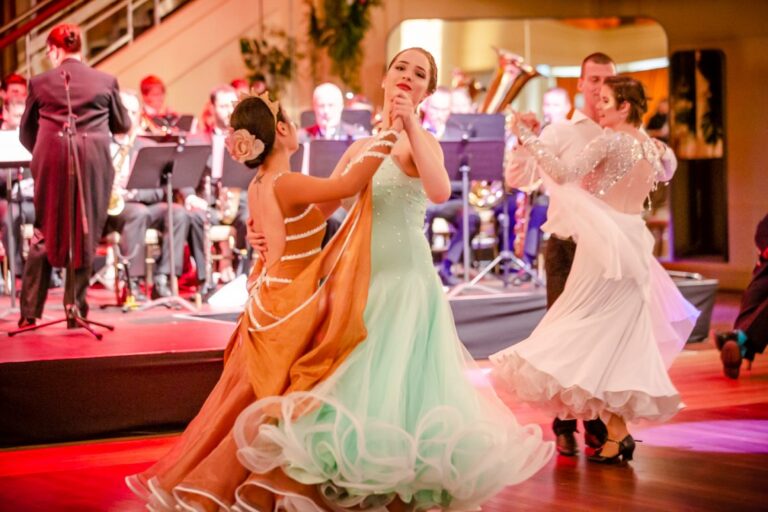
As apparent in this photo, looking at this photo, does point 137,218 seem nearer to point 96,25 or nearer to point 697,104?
point 96,25

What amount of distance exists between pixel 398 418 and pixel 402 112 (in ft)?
3.28

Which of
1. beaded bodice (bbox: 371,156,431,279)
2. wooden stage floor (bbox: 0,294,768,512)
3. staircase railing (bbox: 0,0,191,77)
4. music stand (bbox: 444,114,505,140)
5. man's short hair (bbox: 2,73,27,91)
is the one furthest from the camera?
staircase railing (bbox: 0,0,191,77)

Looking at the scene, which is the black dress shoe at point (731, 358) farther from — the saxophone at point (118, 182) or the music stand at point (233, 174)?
the saxophone at point (118, 182)

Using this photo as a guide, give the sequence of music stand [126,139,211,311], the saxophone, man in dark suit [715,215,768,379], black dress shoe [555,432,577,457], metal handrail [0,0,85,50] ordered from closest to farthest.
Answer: black dress shoe [555,432,577,457]
man in dark suit [715,215,768,379]
music stand [126,139,211,311]
the saxophone
metal handrail [0,0,85,50]

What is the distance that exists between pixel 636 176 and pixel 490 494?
1900 millimetres

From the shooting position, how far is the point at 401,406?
381 cm

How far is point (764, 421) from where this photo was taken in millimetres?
5934

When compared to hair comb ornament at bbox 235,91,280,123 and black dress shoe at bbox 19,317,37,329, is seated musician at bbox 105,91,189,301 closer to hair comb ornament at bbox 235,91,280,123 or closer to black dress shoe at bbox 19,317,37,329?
black dress shoe at bbox 19,317,37,329

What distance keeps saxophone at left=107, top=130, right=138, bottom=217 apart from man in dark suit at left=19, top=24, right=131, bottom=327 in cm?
144

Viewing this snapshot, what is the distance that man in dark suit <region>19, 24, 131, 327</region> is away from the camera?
6.85 m

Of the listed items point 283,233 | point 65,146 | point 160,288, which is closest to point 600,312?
point 283,233

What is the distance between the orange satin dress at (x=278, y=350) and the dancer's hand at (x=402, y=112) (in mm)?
Answer: 270

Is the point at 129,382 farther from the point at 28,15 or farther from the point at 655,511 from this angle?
the point at 28,15

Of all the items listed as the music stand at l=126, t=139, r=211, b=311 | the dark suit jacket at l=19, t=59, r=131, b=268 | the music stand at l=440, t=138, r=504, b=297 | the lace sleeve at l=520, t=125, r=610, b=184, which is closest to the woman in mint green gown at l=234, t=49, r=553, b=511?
the lace sleeve at l=520, t=125, r=610, b=184
